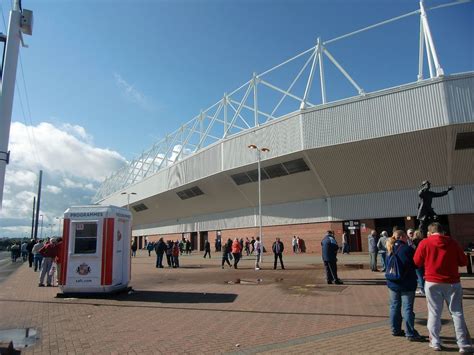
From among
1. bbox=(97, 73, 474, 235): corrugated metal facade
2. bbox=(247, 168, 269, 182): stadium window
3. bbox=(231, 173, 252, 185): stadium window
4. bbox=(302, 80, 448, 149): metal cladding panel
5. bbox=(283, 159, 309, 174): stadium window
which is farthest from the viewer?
bbox=(231, 173, 252, 185): stadium window

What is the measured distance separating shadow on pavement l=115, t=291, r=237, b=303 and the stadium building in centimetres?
1866

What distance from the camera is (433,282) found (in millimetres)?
5512

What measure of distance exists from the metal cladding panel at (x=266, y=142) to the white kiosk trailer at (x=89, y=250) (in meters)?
19.9

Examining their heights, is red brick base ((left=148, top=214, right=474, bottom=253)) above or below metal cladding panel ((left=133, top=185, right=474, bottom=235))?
below

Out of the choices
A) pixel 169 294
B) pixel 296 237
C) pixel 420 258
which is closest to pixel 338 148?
pixel 296 237

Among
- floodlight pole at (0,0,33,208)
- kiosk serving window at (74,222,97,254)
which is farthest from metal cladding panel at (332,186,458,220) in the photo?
floodlight pole at (0,0,33,208)

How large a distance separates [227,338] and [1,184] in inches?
165

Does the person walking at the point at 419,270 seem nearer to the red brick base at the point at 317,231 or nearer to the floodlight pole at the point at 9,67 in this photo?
the floodlight pole at the point at 9,67

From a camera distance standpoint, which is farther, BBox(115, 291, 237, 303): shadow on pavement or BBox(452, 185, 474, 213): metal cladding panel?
BBox(452, 185, 474, 213): metal cladding panel

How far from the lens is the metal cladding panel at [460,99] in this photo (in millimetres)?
23281

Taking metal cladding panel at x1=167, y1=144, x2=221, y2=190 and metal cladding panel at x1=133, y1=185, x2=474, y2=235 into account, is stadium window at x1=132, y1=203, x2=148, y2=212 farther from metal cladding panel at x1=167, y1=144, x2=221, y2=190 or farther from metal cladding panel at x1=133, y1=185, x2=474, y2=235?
metal cladding panel at x1=133, y1=185, x2=474, y2=235

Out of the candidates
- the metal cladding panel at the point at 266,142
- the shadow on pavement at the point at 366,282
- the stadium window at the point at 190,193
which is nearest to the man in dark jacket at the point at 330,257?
the shadow on pavement at the point at 366,282

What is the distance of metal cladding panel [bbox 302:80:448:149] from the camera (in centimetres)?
2411

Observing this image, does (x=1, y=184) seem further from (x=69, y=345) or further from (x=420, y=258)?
(x=420, y=258)
